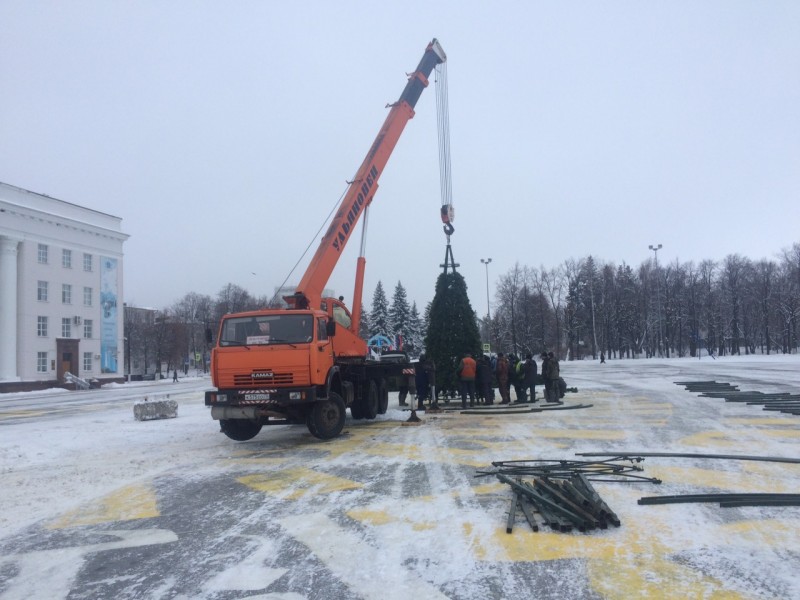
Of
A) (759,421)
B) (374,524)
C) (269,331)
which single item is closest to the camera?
(374,524)

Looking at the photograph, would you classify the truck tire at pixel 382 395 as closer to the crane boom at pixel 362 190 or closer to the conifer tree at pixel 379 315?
the crane boom at pixel 362 190

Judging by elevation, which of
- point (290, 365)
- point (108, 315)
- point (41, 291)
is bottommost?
point (290, 365)

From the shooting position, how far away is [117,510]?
22.6 feet

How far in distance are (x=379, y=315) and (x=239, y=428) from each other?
217 ft

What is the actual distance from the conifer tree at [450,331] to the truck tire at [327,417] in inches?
280

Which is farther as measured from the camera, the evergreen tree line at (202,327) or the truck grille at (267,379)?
the evergreen tree line at (202,327)

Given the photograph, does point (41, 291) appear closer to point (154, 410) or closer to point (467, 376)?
point (154, 410)

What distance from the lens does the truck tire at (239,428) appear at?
11.9 meters

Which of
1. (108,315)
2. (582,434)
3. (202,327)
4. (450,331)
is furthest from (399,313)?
(582,434)

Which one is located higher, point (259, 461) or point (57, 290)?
point (57, 290)

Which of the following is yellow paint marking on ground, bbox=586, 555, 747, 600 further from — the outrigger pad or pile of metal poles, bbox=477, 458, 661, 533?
the outrigger pad

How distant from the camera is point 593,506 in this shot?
578 cm

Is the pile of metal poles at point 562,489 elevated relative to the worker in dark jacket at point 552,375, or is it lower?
lower

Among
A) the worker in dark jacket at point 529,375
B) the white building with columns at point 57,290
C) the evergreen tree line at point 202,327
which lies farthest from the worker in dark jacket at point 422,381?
the evergreen tree line at point 202,327
